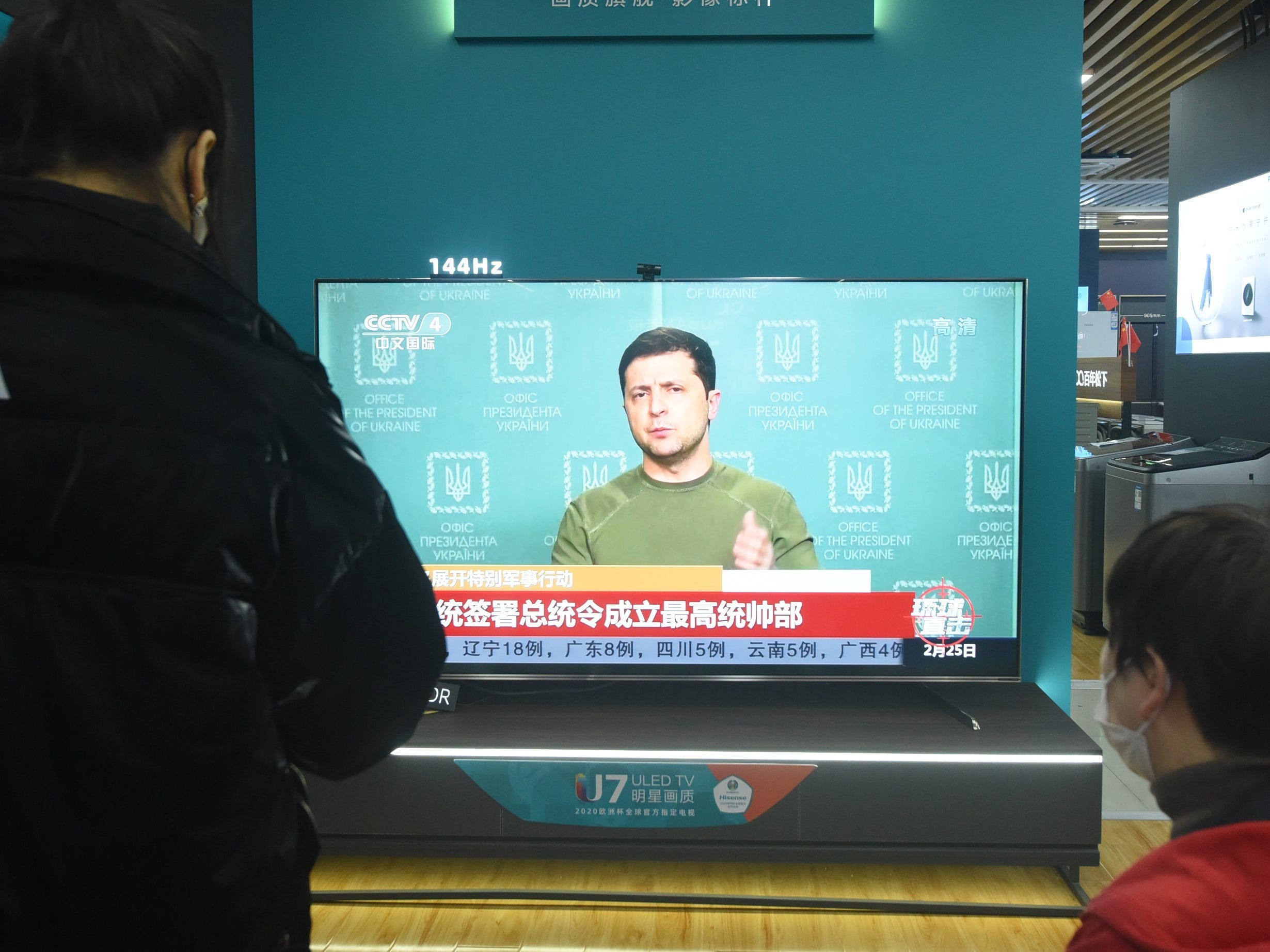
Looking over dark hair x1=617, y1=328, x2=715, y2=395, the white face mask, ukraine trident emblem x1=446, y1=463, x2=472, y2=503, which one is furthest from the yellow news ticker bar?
the white face mask

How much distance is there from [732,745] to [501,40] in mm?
1966

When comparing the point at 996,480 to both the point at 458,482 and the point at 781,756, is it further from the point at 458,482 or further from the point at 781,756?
the point at 458,482

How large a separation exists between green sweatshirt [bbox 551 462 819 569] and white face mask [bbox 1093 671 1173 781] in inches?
49.5

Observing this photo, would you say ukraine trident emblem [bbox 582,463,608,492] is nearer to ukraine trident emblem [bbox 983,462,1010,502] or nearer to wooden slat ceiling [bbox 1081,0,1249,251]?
ukraine trident emblem [bbox 983,462,1010,502]

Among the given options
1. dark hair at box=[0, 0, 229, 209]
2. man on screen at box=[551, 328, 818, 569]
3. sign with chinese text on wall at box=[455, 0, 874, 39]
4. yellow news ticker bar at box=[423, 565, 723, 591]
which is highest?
sign with chinese text on wall at box=[455, 0, 874, 39]

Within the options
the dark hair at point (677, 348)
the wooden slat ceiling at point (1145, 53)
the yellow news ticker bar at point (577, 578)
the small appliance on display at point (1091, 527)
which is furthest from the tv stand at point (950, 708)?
the small appliance on display at point (1091, 527)

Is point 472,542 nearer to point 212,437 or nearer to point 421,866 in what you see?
point 421,866

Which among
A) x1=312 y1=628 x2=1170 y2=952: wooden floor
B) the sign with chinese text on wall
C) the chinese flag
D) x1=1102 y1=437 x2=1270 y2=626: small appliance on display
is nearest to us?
x1=312 y1=628 x2=1170 y2=952: wooden floor

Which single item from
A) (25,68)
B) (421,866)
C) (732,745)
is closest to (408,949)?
(421,866)

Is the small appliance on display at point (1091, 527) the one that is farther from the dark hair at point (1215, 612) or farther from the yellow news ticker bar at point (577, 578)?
the dark hair at point (1215, 612)

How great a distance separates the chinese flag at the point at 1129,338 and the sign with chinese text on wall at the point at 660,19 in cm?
622

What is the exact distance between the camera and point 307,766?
90cm

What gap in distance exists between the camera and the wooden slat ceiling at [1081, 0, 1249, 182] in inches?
163

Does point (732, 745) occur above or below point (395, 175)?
below
